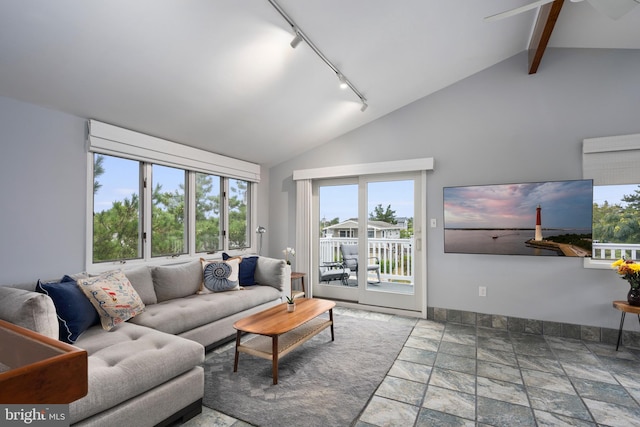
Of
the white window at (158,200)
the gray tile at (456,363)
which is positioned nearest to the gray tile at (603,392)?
the gray tile at (456,363)

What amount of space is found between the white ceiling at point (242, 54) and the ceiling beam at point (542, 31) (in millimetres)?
124

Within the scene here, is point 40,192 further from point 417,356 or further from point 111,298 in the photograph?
point 417,356

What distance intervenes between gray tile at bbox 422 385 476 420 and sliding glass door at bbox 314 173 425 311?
1.88m

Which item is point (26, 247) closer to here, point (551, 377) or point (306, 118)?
point (306, 118)

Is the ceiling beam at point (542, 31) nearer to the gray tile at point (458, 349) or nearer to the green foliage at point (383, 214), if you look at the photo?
the green foliage at point (383, 214)

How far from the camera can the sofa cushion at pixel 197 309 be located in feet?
8.69

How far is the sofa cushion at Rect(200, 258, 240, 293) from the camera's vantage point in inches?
141

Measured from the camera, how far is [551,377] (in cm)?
255

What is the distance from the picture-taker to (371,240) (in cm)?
461

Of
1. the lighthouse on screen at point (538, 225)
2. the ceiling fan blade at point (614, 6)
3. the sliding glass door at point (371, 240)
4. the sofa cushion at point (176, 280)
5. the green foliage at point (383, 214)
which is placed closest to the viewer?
the ceiling fan blade at point (614, 6)

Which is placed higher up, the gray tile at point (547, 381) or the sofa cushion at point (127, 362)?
the sofa cushion at point (127, 362)

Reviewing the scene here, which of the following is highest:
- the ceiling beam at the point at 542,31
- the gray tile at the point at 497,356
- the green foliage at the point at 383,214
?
the ceiling beam at the point at 542,31

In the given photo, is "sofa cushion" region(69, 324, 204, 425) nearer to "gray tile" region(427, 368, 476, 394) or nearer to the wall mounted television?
"gray tile" region(427, 368, 476, 394)

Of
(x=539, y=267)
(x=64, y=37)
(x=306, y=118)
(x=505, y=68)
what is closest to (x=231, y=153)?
(x=306, y=118)
